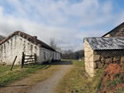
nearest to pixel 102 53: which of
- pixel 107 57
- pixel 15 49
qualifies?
pixel 107 57

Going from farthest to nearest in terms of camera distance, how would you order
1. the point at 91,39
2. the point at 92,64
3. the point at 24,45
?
the point at 24,45, the point at 91,39, the point at 92,64

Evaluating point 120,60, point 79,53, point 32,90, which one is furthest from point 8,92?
point 79,53

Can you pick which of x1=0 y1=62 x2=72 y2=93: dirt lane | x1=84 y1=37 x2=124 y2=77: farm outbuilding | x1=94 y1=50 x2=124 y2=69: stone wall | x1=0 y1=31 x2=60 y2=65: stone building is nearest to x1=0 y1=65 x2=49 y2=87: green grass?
x1=0 y1=62 x2=72 y2=93: dirt lane

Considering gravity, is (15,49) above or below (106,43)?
above

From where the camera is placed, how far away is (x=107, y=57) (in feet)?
47.9

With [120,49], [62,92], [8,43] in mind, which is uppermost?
[8,43]

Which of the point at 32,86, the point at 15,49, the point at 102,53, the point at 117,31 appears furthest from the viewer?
the point at 15,49

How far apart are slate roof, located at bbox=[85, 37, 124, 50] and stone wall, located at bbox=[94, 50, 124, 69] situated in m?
0.32

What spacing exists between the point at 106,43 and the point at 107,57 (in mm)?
1800

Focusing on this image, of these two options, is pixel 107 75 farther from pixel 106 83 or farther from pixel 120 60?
pixel 120 60

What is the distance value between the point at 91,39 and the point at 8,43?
59.2ft

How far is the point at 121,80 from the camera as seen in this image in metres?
10.2

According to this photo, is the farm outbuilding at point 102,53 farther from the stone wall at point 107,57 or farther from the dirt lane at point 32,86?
the dirt lane at point 32,86

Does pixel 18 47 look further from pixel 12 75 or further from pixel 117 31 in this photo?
pixel 117 31
